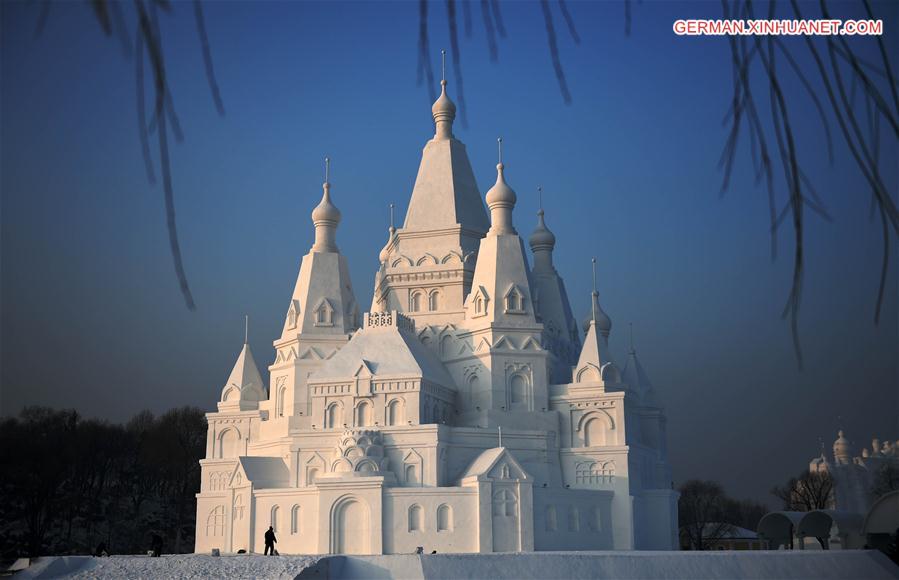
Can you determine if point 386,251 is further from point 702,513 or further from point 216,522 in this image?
point 702,513

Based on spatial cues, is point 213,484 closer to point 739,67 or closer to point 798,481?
point 739,67

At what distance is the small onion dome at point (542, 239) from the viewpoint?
1907 inches

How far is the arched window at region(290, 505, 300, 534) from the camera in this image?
35.6 meters

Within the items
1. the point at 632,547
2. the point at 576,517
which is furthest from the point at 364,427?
the point at 632,547

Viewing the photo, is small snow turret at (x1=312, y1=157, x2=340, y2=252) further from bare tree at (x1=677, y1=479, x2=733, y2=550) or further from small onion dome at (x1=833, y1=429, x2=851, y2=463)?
small onion dome at (x1=833, y1=429, x2=851, y2=463)

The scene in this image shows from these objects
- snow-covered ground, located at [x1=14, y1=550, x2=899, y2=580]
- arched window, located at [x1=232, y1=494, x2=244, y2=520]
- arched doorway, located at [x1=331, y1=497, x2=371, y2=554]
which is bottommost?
snow-covered ground, located at [x1=14, y1=550, x2=899, y2=580]

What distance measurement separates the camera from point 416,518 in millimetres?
34188

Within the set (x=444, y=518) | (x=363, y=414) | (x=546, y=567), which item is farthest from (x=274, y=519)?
(x=546, y=567)

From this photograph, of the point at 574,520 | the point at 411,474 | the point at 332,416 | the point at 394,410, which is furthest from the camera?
the point at 332,416

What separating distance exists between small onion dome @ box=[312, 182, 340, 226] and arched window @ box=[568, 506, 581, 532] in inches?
662

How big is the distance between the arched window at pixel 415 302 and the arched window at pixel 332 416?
7221 mm

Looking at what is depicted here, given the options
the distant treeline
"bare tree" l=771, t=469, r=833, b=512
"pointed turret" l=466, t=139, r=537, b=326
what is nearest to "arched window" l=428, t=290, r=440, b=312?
"pointed turret" l=466, t=139, r=537, b=326

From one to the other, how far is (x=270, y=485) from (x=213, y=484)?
521cm

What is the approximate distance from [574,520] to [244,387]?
16196 millimetres
